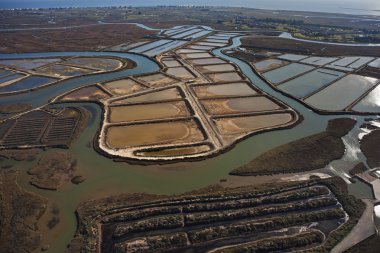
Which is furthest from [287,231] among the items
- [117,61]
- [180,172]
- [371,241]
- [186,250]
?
[117,61]

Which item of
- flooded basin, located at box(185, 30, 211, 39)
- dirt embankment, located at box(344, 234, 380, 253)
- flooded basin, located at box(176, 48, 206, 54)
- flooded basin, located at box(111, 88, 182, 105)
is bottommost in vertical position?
dirt embankment, located at box(344, 234, 380, 253)

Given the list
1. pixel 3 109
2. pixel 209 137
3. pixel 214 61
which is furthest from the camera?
pixel 214 61

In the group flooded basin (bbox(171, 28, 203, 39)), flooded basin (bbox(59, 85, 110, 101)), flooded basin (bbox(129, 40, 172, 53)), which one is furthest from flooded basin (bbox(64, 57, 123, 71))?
flooded basin (bbox(171, 28, 203, 39))

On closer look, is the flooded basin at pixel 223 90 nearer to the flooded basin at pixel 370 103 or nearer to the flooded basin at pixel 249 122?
the flooded basin at pixel 249 122

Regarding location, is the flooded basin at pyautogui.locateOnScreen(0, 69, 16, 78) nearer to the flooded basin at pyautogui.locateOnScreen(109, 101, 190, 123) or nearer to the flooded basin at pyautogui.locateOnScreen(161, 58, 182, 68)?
the flooded basin at pyautogui.locateOnScreen(161, 58, 182, 68)

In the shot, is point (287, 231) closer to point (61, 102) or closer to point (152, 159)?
point (152, 159)

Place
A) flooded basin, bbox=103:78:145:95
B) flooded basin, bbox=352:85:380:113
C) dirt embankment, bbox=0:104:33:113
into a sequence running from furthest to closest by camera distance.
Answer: flooded basin, bbox=103:78:145:95 → dirt embankment, bbox=0:104:33:113 → flooded basin, bbox=352:85:380:113
